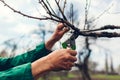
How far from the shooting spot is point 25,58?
207 inches

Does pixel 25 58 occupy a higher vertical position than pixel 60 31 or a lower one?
lower

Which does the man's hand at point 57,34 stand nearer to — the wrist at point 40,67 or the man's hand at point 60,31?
the man's hand at point 60,31

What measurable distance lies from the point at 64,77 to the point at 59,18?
5682 centimetres

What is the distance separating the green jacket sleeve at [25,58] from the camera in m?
5.09

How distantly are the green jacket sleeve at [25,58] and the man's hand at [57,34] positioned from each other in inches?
3.5

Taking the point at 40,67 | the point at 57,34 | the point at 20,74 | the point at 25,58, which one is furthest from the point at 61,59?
the point at 25,58

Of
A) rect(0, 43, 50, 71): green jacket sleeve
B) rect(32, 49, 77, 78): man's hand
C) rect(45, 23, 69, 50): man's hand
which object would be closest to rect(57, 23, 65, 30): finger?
rect(45, 23, 69, 50): man's hand

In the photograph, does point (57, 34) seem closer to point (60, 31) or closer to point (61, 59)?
point (60, 31)

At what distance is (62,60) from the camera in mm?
2955

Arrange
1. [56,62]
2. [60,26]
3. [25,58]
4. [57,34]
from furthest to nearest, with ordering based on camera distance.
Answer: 1. [25,58]
2. [57,34]
3. [60,26]
4. [56,62]

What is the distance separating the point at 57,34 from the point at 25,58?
71 centimetres

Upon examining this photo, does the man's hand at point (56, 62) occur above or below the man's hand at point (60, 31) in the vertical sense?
below

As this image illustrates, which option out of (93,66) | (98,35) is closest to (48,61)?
(98,35)

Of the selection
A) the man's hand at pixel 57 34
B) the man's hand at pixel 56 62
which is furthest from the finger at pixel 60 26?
the man's hand at pixel 56 62
